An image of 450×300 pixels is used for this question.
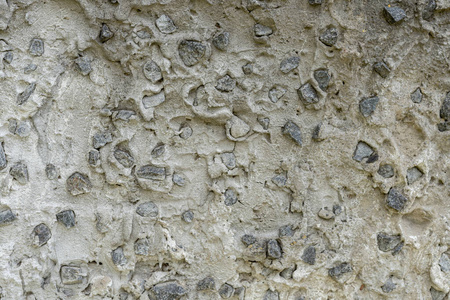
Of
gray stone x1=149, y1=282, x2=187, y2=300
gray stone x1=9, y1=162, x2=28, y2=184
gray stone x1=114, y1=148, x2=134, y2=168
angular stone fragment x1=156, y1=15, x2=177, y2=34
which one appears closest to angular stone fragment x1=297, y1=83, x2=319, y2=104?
angular stone fragment x1=156, y1=15, x2=177, y2=34

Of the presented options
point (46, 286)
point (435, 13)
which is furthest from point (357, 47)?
point (46, 286)

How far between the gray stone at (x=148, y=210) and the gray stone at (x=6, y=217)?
346 millimetres

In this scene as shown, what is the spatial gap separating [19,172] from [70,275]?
0.33 metres

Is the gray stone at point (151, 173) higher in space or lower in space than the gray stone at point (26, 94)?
lower

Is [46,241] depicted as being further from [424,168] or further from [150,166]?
[424,168]

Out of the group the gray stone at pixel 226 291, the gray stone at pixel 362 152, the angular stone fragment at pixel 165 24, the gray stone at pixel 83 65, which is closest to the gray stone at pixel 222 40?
the angular stone fragment at pixel 165 24

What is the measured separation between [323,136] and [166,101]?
466 mm

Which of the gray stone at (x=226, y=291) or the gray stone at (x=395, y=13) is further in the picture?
the gray stone at (x=226, y=291)

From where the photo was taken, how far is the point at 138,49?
123 centimetres

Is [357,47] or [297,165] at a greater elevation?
[357,47]

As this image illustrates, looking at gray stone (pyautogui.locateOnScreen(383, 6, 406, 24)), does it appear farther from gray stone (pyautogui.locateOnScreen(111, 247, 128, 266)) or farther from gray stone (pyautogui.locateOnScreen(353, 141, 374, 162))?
gray stone (pyautogui.locateOnScreen(111, 247, 128, 266))

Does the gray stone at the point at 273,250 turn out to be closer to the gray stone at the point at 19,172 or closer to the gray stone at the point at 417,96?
the gray stone at the point at 417,96

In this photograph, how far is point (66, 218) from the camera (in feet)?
4.12

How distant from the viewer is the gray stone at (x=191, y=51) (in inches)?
48.3
